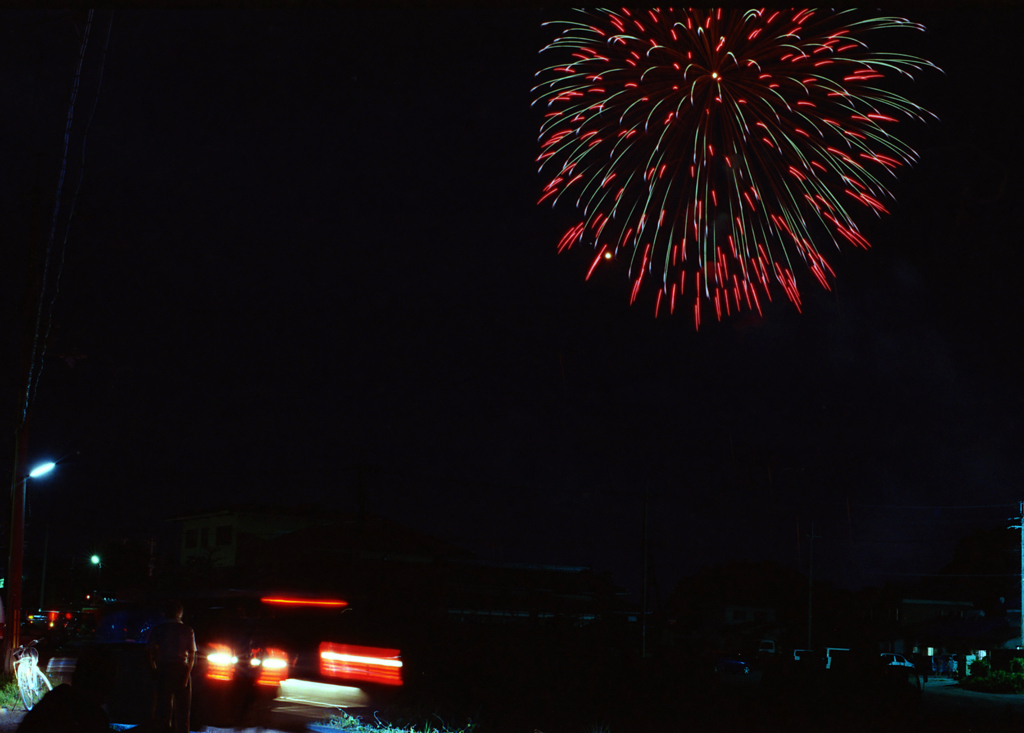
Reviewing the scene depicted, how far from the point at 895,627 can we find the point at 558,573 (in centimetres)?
3617

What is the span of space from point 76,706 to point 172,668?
5.91 m

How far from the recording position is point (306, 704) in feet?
41.4

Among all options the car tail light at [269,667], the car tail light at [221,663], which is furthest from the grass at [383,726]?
the car tail light at [221,663]

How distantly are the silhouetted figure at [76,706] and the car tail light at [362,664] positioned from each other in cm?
751

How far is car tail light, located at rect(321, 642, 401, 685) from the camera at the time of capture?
12.3 meters

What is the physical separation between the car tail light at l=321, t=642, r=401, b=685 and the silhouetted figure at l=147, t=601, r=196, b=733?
234 cm

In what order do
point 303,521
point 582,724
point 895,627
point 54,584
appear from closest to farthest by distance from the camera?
point 582,724 → point 303,521 → point 895,627 → point 54,584

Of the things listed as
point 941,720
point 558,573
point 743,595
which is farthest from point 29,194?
point 743,595

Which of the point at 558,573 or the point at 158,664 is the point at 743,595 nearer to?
the point at 558,573

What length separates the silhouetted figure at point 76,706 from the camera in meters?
4.49

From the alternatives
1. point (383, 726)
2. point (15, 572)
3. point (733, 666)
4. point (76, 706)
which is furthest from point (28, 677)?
point (733, 666)

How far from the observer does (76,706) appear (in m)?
4.62

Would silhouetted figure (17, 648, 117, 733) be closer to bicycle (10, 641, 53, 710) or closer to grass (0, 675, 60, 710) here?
grass (0, 675, 60, 710)

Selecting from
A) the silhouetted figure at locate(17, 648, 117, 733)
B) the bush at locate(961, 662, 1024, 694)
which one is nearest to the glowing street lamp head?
the silhouetted figure at locate(17, 648, 117, 733)
